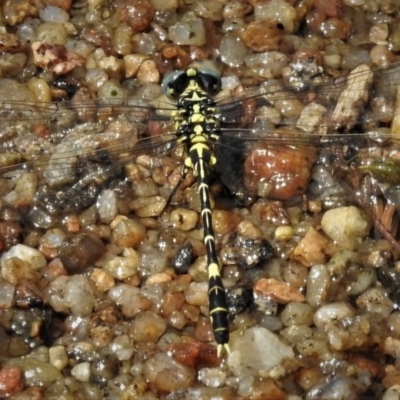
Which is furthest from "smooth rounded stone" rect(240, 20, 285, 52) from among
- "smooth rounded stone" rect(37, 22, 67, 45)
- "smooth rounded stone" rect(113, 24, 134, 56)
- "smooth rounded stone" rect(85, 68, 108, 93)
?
"smooth rounded stone" rect(37, 22, 67, 45)

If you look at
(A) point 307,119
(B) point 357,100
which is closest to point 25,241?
(A) point 307,119

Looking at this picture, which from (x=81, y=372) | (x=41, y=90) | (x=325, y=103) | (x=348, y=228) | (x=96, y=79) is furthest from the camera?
(x=96, y=79)

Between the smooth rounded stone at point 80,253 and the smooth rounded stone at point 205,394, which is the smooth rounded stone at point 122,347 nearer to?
the smooth rounded stone at point 205,394

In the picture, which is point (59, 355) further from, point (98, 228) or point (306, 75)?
point (306, 75)

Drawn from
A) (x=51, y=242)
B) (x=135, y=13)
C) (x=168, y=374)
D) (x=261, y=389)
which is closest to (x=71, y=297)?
(x=51, y=242)

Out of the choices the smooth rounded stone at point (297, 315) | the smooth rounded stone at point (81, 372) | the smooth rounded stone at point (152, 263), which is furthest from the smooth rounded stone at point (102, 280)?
the smooth rounded stone at point (297, 315)

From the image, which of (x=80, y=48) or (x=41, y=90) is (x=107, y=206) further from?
(x=80, y=48)
